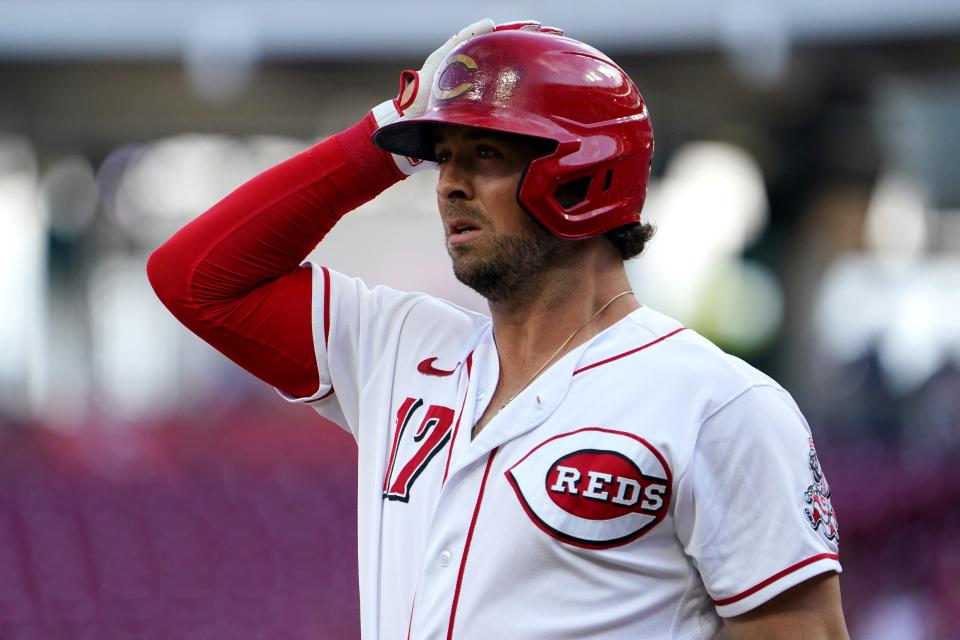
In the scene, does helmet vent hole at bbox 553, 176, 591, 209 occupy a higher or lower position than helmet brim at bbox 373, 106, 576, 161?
lower

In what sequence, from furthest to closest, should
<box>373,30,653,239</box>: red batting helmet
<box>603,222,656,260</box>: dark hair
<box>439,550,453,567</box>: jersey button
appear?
<box>603,222,656,260</box>: dark hair → <box>373,30,653,239</box>: red batting helmet → <box>439,550,453,567</box>: jersey button

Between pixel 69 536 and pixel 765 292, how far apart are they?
1385 centimetres

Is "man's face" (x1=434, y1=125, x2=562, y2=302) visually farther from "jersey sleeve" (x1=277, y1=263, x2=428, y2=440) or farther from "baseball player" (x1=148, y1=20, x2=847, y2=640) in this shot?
"jersey sleeve" (x1=277, y1=263, x2=428, y2=440)

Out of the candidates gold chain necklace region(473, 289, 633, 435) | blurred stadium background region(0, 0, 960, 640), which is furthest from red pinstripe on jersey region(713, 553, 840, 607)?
blurred stadium background region(0, 0, 960, 640)

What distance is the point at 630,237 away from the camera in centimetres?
243

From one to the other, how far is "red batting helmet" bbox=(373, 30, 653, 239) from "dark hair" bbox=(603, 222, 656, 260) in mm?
37

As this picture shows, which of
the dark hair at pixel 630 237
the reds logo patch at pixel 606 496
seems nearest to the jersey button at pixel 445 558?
the reds logo patch at pixel 606 496

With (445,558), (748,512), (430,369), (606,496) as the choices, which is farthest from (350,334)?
(748,512)

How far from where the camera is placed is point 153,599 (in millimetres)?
5863

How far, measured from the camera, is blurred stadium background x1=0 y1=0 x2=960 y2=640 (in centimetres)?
1527

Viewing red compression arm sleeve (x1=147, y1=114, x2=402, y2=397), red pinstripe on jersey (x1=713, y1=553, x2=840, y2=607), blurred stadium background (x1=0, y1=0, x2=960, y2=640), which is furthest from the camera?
blurred stadium background (x1=0, y1=0, x2=960, y2=640)

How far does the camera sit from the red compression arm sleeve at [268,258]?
2.53 m

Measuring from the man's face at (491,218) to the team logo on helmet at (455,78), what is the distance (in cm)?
6

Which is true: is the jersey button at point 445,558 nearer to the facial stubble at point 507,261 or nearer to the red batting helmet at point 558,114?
the facial stubble at point 507,261
